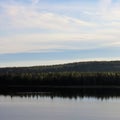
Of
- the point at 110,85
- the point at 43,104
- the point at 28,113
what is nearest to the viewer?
the point at 28,113

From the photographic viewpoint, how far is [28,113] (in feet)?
162

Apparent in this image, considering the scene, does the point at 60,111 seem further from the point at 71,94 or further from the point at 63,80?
the point at 63,80

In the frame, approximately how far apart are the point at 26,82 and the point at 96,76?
51.6ft

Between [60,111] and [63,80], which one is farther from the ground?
[63,80]

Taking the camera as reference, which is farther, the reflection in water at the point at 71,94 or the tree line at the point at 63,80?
the tree line at the point at 63,80

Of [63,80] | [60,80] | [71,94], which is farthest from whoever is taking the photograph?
[60,80]

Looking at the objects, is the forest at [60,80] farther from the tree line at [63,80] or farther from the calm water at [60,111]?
the calm water at [60,111]

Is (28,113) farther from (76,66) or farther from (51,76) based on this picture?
(76,66)

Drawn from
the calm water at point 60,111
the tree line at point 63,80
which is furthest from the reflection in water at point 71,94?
the tree line at point 63,80

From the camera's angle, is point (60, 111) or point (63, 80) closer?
point (60, 111)

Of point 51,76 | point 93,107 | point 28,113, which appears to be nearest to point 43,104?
point 93,107

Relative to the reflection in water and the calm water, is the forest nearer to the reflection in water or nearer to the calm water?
the reflection in water

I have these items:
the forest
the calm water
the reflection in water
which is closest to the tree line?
the forest

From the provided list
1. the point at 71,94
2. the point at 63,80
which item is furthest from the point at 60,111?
the point at 63,80
